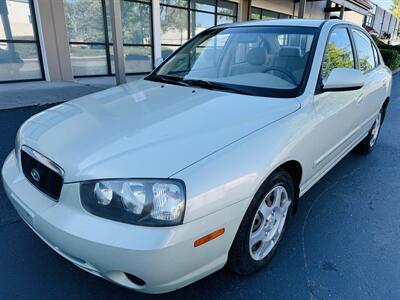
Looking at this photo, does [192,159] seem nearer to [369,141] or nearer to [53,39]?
[369,141]

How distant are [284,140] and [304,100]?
0.46m

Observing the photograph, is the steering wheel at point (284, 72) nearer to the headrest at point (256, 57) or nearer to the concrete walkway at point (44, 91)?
the headrest at point (256, 57)

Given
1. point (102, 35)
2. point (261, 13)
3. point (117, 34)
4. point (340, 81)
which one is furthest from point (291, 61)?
point (261, 13)

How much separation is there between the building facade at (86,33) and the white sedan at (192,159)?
677cm

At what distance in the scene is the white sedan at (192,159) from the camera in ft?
4.71

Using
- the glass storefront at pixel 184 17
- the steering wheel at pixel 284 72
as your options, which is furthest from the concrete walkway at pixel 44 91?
the steering wheel at pixel 284 72

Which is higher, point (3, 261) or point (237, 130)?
point (237, 130)

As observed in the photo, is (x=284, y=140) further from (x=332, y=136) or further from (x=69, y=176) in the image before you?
(x=69, y=176)

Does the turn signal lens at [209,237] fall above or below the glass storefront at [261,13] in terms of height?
below

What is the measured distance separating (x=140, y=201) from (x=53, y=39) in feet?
27.5

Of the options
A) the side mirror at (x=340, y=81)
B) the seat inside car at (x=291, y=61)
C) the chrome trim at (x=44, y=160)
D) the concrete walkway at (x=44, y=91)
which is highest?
the seat inside car at (x=291, y=61)

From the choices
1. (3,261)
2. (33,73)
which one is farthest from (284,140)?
(33,73)

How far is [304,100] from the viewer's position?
2.19 metres

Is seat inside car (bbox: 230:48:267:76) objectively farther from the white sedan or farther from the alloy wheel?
the alloy wheel
